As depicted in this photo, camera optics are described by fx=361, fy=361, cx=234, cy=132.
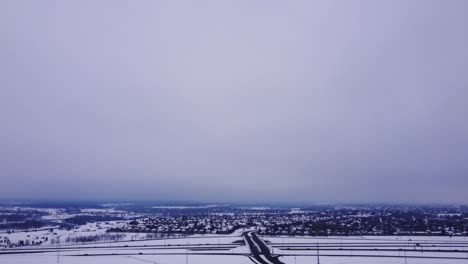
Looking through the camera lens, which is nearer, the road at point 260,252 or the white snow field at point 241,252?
the road at point 260,252

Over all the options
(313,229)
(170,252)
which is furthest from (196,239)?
(313,229)

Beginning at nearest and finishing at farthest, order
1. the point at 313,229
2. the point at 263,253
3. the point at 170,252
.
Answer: the point at 263,253 < the point at 170,252 < the point at 313,229

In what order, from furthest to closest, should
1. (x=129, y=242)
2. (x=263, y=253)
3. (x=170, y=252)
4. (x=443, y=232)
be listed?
(x=443, y=232) < (x=129, y=242) < (x=170, y=252) < (x=263, y=253)

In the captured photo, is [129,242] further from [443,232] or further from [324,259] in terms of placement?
[443,232]

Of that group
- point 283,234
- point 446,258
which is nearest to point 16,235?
point 283,234

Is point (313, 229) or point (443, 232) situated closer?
point (443, 232)

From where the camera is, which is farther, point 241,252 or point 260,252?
point 241,252

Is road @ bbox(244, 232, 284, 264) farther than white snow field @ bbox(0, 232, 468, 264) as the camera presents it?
No

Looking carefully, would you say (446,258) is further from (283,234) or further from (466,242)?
(283,234)

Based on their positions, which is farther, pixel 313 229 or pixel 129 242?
pixel 313 229

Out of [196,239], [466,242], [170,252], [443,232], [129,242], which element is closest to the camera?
[170,252]
